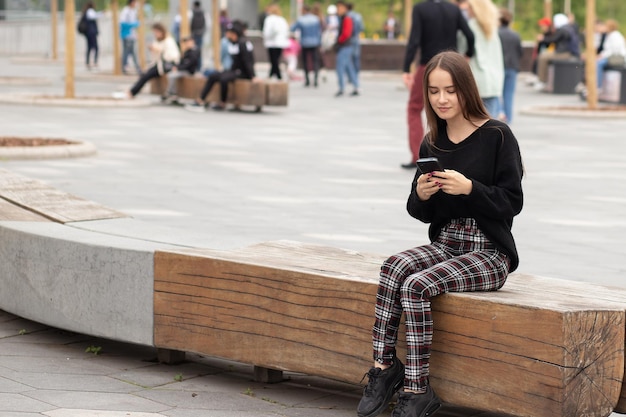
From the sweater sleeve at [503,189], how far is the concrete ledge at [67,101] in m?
14.2

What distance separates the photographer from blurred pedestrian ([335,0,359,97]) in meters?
23.2

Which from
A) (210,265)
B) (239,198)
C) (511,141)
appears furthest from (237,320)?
(239,198)

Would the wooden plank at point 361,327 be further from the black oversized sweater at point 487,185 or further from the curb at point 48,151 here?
the curb at point 48,151

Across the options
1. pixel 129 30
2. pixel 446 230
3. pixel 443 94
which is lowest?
pixel 129 30

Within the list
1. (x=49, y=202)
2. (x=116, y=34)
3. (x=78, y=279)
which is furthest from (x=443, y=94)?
(x=116, y=34)

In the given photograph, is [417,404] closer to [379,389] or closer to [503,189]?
[379,389]

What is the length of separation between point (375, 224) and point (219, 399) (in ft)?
13.0

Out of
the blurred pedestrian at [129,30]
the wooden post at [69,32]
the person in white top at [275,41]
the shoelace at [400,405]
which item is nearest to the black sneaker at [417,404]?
the shoelace at [400,405]

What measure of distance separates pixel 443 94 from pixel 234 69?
14489mm

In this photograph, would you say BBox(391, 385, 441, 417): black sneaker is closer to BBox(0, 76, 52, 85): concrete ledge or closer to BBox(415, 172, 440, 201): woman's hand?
BBox(415, 172, 440, 201): woman's hand

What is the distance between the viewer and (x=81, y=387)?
4.84 m

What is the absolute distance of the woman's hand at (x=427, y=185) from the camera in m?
4.31

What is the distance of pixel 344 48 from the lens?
2330 cm

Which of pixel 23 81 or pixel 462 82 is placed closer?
pixel 462 82
